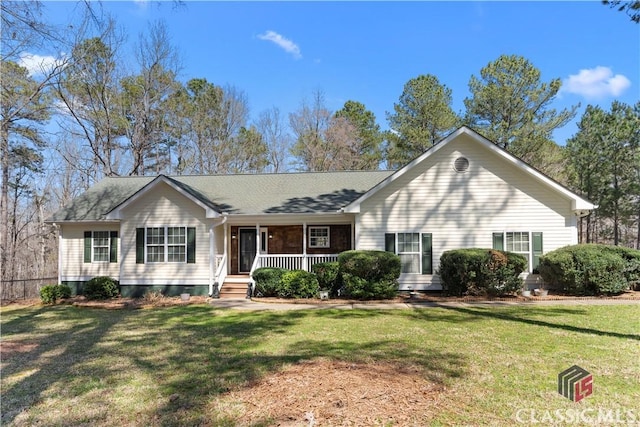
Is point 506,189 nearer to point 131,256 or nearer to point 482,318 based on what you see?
point 482,318

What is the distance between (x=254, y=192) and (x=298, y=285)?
5812 millimetres

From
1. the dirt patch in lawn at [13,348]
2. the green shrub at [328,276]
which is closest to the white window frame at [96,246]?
the dirt patch in lawn at [13,348]

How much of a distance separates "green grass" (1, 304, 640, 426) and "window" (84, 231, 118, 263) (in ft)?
17.0

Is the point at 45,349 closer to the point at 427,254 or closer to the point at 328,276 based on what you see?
the point at 328,276

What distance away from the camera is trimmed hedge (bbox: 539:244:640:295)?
11.6 metres

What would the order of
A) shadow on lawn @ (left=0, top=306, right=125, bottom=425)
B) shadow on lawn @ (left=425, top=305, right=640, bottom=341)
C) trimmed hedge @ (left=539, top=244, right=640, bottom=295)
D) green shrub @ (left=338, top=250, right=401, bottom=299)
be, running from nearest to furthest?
shadow on lawn @ (left=0, top=306, right=125, bottom=425) → shadow on lawn @ (left=425, top=305, right=640, bottom=341) → trimmed hedge @ (left=539, top=244, right=640, bottom=295) → green shrub @ (left=338, top=250, right=401, bottom=299)

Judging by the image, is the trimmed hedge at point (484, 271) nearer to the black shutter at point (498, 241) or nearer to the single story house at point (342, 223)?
the black shutter at point (498, 241)

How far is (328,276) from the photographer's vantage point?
13.0m

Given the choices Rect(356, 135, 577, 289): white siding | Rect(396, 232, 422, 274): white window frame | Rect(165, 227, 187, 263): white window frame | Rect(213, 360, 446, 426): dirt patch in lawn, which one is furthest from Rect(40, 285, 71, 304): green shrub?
Rect(396, 232, 422, 274): white window frame

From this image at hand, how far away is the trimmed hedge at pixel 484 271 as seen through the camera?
11.9m

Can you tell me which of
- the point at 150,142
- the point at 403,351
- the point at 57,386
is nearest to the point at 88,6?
the point at 57,386

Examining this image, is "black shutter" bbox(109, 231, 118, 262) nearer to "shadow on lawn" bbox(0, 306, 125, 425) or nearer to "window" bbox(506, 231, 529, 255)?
"shadow on lawn" bbox(0, 306, 125, 425)

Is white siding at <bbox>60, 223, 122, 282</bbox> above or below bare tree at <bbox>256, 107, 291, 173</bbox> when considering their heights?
below

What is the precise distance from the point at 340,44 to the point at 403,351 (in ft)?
39.6
